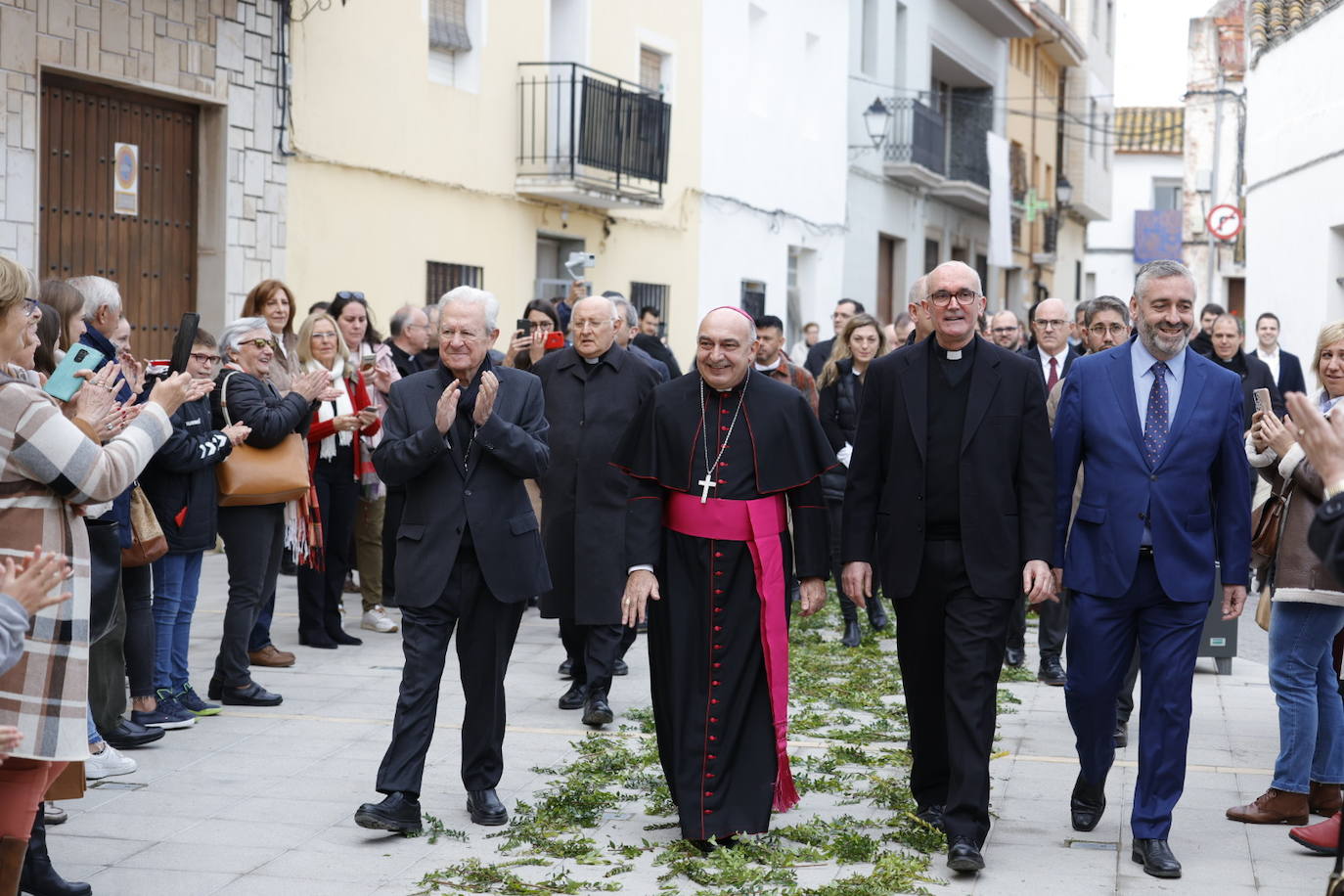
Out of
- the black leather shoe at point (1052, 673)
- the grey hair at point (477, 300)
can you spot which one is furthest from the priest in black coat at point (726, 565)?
the black leather shoe at point (1052, 673)

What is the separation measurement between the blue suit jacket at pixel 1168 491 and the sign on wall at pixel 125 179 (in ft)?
29.4

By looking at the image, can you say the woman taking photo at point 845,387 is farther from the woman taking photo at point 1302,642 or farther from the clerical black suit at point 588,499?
the woman taking photo at point 1302,642

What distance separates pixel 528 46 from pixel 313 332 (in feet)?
30.4

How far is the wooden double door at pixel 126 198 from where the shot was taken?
39.4ft

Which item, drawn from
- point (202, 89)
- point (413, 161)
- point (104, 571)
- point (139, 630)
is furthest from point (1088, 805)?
point (413, 161)

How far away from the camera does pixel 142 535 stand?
690cm

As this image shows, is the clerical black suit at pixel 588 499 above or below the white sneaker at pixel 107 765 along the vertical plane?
above

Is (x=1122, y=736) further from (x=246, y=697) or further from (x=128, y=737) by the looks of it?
(x=128, y=737)

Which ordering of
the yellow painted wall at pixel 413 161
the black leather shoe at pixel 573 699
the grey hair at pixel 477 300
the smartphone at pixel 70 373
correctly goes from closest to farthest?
the smartphone at pixel 70 373 < the grey hair at pixel 477 300 < the black leather shoe at pixel 573 699 < the yellow painted wall at pixel 413 161

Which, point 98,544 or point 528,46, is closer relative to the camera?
point 98,544

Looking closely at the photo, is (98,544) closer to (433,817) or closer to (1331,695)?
(433,817)

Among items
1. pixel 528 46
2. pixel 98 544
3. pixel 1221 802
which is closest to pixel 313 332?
pixel 98 544

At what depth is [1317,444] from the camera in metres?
3.92

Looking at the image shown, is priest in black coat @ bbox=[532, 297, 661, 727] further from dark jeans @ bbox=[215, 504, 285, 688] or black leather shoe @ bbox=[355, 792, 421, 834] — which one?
black leather shoe @ bbox=[355, 792, 421, 834]
